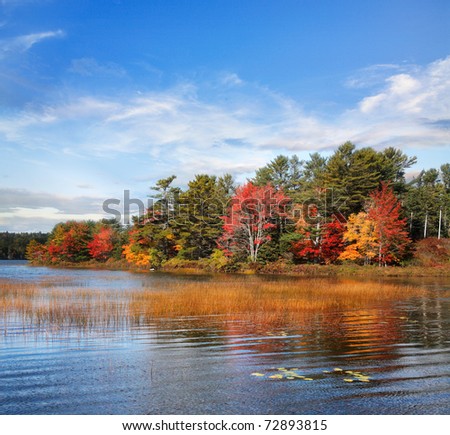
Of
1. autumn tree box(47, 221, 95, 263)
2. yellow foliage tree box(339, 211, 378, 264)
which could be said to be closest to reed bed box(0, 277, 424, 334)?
yellow foliage tree box(339, 211, 378, 264)

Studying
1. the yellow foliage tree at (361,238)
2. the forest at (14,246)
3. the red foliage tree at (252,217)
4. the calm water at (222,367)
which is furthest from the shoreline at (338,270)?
the forest at (14,246)

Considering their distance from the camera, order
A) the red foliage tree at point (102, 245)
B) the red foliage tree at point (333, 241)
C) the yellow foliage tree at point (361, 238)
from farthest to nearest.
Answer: the red foliage tree at point (102, 245), the red foliage tree at point (333, 241), the yellow foliage tree at point (361, 238)

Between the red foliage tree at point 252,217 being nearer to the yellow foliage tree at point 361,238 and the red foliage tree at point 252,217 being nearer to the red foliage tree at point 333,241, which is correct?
the red foliage tree at point 333,241

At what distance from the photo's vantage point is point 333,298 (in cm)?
2166

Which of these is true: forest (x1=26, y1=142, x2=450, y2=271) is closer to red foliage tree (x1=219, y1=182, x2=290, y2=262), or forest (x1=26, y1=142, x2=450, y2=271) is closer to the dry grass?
red foliage tree (x1=219, y1=182, x2=290, y2=262)

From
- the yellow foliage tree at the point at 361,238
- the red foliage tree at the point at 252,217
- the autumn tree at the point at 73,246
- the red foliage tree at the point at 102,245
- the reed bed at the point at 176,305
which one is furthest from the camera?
the autumn tree at the point at 73,246

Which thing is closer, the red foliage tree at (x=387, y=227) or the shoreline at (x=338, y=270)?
the shoreline at (x=338, y=270)

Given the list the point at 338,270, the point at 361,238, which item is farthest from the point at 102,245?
the point at 361,238

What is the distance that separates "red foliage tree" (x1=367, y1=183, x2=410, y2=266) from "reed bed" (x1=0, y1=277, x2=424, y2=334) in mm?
26343

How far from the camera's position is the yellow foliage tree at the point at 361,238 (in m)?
50.6

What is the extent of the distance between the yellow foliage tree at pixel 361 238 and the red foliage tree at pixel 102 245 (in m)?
42.9

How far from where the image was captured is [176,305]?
60.6ft

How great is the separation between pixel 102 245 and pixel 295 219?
3819cm
